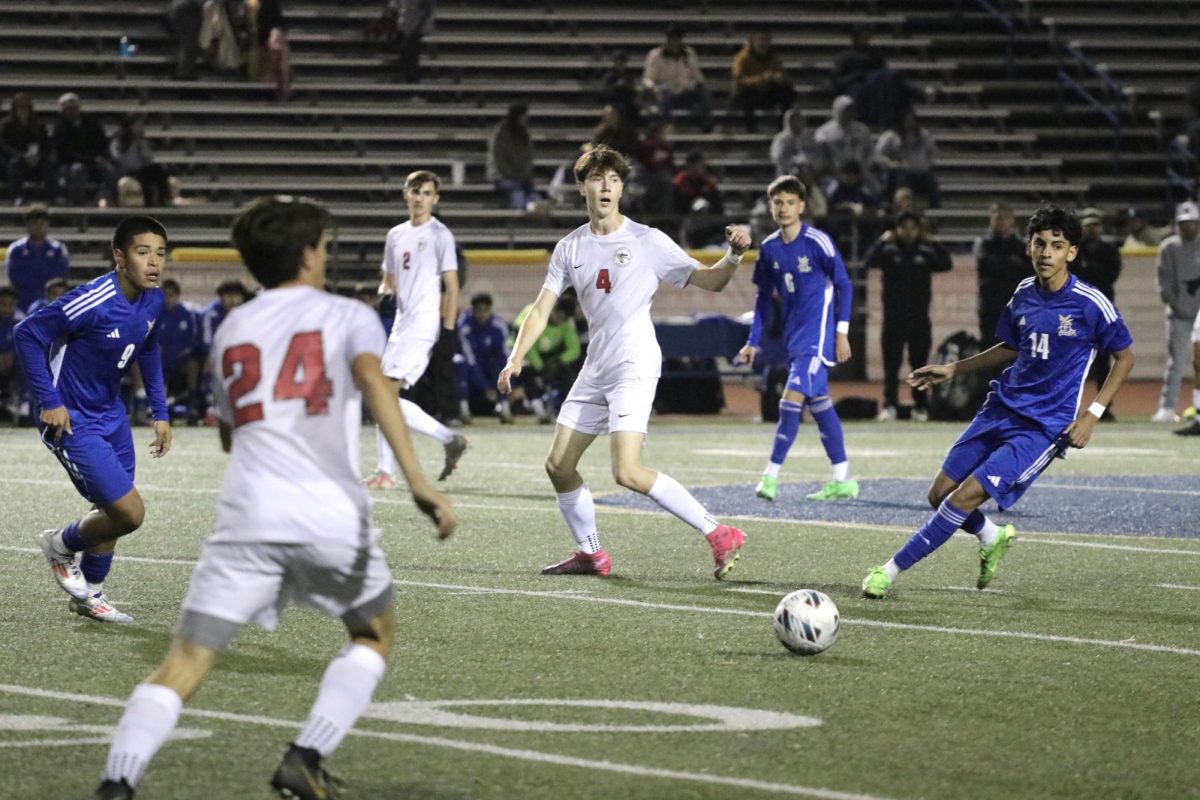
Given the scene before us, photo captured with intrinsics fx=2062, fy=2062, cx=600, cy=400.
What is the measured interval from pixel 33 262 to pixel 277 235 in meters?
17.7

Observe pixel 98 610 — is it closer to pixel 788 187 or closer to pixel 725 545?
pixel 725 545

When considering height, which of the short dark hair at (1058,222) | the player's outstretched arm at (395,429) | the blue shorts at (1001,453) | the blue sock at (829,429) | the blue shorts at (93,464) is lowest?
the blue sock at (829,429)

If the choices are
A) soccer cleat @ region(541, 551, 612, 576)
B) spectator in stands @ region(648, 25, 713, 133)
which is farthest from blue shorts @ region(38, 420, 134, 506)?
spectator in stands @ region(648, 25, 713, 133)

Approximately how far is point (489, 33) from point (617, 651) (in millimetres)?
24596

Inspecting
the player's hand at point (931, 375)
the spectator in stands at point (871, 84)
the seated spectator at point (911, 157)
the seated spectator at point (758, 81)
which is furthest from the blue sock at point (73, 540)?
the seated spectator at point (758, 81)

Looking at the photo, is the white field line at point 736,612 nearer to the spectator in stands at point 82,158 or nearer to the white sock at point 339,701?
the white sock at point 339,701

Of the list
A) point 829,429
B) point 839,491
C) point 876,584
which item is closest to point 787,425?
point 829,429

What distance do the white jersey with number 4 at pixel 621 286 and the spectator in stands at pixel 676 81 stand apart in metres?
19.6

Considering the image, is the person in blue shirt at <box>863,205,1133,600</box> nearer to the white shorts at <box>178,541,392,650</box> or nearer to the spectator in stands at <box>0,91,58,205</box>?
the white shorts at <box>178,541,392,650</box>

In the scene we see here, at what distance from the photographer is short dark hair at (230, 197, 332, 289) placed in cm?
537

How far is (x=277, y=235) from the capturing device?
537 centimetres

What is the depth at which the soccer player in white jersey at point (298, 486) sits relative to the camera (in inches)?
205

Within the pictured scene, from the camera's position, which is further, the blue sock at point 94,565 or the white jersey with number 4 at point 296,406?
the blue sock at point 94,565

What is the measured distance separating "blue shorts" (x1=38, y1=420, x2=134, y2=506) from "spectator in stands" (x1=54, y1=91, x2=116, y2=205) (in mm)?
18183
